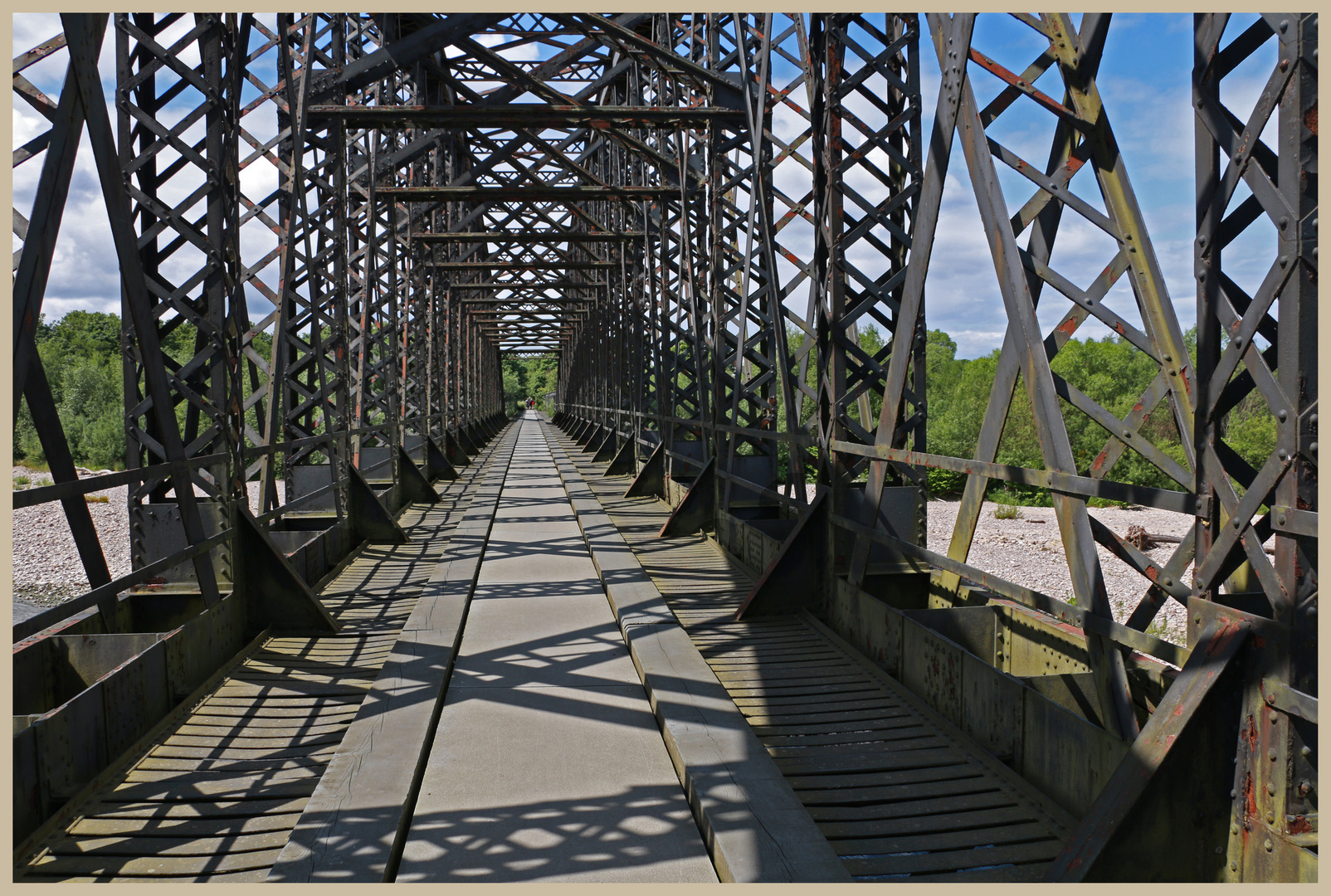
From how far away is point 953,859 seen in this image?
3.82 meters

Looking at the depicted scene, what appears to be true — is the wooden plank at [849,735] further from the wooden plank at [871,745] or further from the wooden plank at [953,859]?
the wooden plank at [953,859]

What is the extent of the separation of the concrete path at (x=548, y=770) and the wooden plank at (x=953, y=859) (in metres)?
0.66

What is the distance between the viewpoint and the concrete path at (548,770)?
3.87 meters

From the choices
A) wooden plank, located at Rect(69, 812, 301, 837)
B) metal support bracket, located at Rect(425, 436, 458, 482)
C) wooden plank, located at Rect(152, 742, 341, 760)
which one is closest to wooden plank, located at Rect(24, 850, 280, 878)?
wooden plank, located at Rect(69, 812, 301, 837)

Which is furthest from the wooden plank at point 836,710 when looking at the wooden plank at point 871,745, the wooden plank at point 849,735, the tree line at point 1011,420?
the tree line at point 1011,420

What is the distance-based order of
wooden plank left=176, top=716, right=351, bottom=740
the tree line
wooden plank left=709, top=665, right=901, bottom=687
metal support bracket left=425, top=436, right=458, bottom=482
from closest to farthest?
1. wooden plank left=176, top=716, right=351, bottom=740
2. wooden plank left=709, top=665, right=901, bottom=687
3. metal support bracket left=425, top=436, right=458, bottom=482
4. the tree line

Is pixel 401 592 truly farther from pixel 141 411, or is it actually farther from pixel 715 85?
pixel 715 85

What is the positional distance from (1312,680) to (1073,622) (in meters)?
1.31

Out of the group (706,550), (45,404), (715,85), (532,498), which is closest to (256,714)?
(45,404)

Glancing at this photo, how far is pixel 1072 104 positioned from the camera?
16.0 ft

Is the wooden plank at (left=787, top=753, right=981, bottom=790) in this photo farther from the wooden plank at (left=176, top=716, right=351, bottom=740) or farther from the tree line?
the tree line

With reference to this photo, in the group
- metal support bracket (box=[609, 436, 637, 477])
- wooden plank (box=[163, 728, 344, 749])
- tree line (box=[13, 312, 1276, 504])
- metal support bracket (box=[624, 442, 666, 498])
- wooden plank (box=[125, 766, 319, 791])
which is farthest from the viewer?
tree line (box=[13, 312, 1276, 504])

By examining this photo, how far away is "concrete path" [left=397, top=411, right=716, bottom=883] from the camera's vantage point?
387 cm

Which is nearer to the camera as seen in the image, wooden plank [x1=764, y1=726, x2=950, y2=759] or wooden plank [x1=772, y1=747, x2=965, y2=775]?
wooden plank [x1=772, y1=747, x2=965, y2=775]
